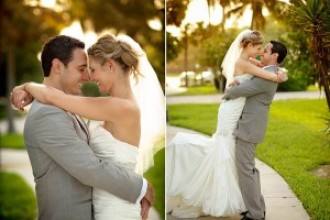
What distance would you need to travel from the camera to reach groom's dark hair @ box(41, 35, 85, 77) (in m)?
3.09

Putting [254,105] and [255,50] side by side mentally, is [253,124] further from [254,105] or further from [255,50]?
[255,50]

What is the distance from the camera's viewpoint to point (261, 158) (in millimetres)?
3979

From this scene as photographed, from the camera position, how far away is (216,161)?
4.00 metres

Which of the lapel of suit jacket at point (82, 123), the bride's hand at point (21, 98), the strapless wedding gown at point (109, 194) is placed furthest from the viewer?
the strapless wedding gown at point (109, 194)

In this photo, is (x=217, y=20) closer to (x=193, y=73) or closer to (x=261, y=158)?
(x=193, y=73)

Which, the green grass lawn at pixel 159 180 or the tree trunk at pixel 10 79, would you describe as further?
the green grass lawn at pixel 159 180

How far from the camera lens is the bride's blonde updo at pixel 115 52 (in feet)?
10.8

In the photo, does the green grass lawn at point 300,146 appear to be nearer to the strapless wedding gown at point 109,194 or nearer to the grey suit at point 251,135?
the grey suit at point 251,135

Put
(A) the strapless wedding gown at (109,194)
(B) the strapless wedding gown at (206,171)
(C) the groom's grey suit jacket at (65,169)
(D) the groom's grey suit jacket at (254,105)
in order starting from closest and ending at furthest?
(C) the groom's grey suit jacket at (65,169), (A) the strapless wedding gown at (109,194), (D) the groom's grey suit jacket at (254,105), (B) the strapless wedding gown at (206,171)

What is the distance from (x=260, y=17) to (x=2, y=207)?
7.03ft

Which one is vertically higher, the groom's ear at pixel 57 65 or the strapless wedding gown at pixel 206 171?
the groom's ear at pixel 57 65

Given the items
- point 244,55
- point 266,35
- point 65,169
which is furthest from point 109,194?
point 266,35

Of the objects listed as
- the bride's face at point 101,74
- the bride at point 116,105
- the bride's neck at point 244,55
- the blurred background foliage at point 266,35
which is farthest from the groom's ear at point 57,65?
the bride's neck at point 244,55

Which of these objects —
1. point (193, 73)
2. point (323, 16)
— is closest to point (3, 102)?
point (193, 73)
